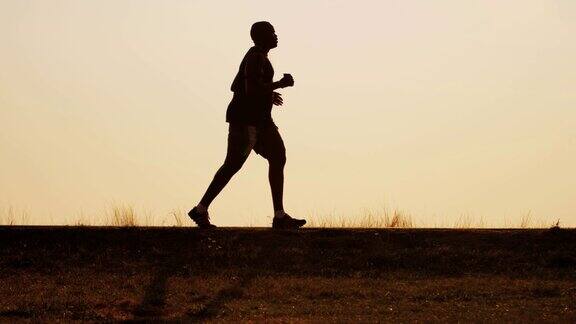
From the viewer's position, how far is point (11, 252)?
1145cm

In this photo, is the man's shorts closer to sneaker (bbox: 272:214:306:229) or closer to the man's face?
sneaker (bbox: 272:214:306:229)

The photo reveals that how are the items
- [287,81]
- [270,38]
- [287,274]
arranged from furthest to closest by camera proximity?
[270,38] < [287,81] < [287,274]

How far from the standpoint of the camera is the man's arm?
40.0 feet

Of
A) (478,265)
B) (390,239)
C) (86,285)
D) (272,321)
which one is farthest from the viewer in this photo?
(390,239)

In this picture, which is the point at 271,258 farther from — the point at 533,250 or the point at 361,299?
the point at 533,250

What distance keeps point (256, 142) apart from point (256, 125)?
0.23 m

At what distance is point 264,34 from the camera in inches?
487

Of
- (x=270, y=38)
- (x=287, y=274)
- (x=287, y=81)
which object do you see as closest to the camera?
(x=287, y=274)

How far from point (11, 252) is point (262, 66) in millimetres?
3265

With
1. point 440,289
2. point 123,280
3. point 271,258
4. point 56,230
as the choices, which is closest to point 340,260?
point 271,258

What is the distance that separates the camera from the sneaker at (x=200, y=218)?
39.9 ft

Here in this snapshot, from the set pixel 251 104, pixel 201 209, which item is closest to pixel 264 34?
pixel 251 104

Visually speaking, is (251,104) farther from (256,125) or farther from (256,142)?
(256,142)

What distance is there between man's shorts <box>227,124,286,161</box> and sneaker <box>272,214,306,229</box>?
25.8 inches
